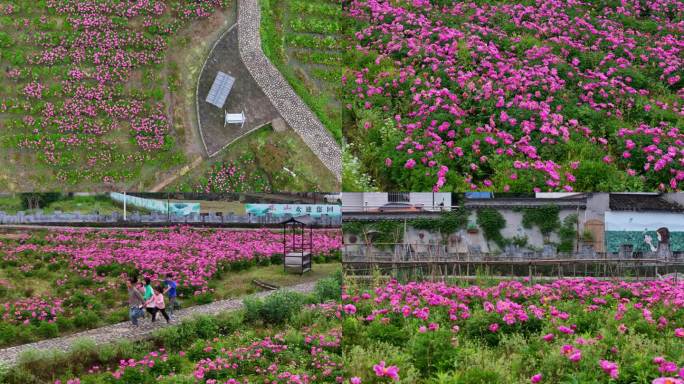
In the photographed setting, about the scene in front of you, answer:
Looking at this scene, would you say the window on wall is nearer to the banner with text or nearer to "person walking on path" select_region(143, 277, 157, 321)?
the banner with text

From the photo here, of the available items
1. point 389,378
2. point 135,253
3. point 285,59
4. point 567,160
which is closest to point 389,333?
point 389,378

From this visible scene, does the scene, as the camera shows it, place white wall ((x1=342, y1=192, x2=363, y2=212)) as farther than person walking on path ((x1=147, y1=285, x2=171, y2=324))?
No

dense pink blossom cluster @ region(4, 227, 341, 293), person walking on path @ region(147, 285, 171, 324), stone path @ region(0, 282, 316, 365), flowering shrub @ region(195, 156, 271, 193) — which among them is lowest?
stone path @ region(0, 282, 316, 365)

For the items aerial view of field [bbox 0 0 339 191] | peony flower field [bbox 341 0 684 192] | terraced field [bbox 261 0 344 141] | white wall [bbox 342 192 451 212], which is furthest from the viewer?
terraced field [bbox 261 0 344 141]

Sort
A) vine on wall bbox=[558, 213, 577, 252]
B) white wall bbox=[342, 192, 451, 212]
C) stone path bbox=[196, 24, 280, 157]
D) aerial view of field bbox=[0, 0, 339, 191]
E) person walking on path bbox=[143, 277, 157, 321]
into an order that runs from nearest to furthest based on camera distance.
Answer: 1. vine on wall bbox=[558, 213, 577, 252]
2. white wall bbox=[342, 192, 451, 212]
3. person walking on path bbox=[143, 277, 157, 321]
4. aerial view of field bbox=[0, 0, 339, 191]
5. stone path bbox=[196, 24, 280, 157]

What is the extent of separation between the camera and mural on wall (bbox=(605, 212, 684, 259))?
7570mm

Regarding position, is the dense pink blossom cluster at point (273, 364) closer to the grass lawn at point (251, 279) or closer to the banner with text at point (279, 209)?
the grass lawn at point (251, 279)

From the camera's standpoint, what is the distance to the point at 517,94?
927 centimetres

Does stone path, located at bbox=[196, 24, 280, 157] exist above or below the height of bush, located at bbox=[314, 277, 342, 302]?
above

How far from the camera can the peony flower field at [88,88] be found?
36.3 feet

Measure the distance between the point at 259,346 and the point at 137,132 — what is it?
5683 millimetres

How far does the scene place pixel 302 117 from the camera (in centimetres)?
1125

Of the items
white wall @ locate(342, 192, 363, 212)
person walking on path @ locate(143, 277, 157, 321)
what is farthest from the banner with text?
person walking on path @ locate(143, 277, 157, 321)

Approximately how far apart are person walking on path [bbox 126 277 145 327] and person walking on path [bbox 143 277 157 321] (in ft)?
0.26
